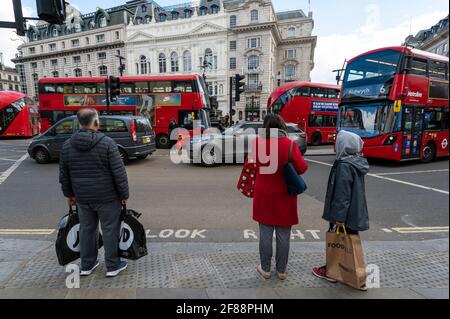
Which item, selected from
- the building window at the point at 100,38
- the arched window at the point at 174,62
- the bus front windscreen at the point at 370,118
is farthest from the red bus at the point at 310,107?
the building window at the point at 100,38

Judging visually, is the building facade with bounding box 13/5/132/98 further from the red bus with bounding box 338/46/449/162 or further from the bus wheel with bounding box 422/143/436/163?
the bus wheel with bounding box 422/143/436/163

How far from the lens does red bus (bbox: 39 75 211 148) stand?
15.7 metres

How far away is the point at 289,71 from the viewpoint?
5338 centimetres

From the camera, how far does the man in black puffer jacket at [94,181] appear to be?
2549 millimetres

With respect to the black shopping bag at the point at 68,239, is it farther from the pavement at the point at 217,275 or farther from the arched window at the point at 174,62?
the arched window at the point at 174,62

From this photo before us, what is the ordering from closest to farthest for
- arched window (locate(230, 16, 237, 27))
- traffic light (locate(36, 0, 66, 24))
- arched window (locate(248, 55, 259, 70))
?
traffic light (locate(36, 0, 66, 24)) < arched window (locate(248, 55, 259, 70)) < arched window (locate(230, 16, 237, 27))

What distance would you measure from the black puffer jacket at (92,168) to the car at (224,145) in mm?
7312

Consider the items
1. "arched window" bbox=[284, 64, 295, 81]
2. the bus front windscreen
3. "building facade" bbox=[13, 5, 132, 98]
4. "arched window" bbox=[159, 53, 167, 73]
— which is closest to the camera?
the bus front windscreen

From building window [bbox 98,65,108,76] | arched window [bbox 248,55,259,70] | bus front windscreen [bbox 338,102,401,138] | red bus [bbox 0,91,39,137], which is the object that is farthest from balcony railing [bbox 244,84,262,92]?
bus front windscreen [bbox 338,102,401,138]

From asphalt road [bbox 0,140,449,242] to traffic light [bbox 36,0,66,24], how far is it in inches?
134

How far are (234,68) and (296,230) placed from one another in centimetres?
4626

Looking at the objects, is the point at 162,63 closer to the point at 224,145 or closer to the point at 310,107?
the point at 310,107
